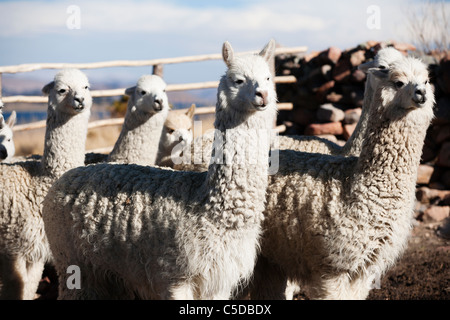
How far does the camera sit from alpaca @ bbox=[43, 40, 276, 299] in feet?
11.5

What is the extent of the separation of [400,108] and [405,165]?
398mm

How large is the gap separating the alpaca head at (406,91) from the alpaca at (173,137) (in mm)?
2434

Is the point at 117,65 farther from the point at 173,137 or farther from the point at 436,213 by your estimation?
the point at 436,213

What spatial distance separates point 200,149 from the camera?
5473mm

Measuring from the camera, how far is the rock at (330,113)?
8.59 metres

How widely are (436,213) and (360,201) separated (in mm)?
4556

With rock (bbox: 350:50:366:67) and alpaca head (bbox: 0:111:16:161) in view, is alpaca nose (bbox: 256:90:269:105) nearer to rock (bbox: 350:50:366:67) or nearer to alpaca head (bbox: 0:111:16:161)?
alpaca head (bbox: 0:111:16:161)

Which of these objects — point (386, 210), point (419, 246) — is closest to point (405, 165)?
point (386, 210)

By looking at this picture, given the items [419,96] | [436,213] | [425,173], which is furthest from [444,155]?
[419,96]

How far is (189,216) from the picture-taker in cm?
357

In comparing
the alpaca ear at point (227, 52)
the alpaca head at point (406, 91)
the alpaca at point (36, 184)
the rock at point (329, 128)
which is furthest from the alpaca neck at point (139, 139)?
the rock at point (329, 128)

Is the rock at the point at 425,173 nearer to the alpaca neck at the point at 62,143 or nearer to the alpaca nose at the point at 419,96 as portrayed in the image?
the alpaca nose at the point at 419,96

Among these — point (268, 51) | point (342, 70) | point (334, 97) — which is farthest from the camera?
point (334, 97)

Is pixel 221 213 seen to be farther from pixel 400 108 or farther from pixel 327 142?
pixel 327 142
